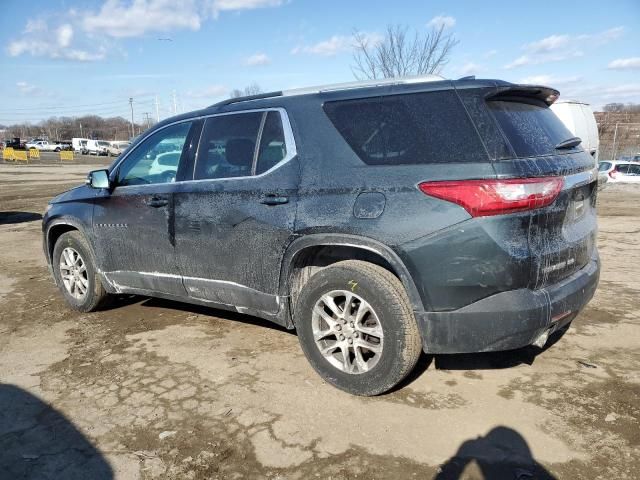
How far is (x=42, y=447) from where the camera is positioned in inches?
107

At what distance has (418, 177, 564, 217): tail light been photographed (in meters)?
2.61

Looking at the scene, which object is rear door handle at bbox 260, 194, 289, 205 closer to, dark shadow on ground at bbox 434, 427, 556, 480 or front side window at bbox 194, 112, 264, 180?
front side window at bbox 194, 112, 264, 180

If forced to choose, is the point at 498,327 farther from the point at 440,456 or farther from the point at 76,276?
the point at 76,276

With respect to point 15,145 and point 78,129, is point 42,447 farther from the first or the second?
point 78,129

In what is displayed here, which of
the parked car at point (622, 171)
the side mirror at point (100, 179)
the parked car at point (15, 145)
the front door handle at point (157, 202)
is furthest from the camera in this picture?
the parked car at point (15, 145)

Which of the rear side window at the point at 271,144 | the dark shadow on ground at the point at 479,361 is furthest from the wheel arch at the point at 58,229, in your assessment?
the dark shadow on ground at the point at 479,361

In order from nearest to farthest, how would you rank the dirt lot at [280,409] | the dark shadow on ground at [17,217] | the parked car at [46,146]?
the dirt lot at [280,409] → the dark shadow on ground at [17,217] → the parked car at [46,146]

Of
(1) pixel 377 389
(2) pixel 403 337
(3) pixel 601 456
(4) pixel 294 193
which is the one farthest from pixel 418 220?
(3) pixel 601 456

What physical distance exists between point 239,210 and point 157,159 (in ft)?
3.98

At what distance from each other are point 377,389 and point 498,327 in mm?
842

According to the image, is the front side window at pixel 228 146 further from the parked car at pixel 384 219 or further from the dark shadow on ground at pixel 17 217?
the dark shadow on ground at pixel 17 217

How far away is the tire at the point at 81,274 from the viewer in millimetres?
4723

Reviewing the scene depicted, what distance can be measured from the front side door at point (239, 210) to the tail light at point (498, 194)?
108 cm

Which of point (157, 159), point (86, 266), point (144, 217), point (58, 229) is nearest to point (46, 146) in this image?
point (58, 229)
